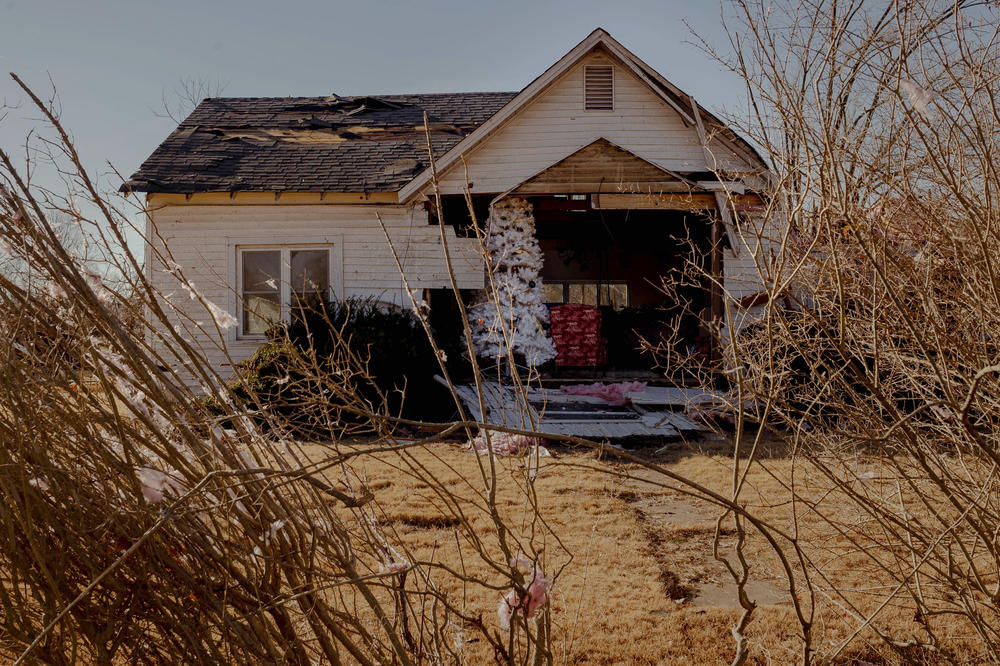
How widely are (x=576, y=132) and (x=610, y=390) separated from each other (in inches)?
193

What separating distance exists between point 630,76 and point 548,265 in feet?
20.4

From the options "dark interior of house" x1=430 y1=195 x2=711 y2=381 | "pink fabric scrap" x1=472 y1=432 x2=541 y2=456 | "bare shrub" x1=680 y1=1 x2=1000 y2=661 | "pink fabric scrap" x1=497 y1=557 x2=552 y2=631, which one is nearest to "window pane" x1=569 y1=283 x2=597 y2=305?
"dark interior of house" x1=430 y1=195 x2=711 y2=381

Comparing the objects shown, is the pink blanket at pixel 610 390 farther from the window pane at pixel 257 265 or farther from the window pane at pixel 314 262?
the window pane at pixel 257 265

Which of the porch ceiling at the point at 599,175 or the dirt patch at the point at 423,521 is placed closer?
the dirt patch at the point at 423,521

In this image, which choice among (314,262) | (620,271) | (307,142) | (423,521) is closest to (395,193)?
(314,262)

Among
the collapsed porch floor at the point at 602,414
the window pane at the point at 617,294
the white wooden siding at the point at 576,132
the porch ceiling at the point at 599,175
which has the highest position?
the white wooden siding at the point at 576,132

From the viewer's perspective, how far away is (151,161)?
1366 centimetres

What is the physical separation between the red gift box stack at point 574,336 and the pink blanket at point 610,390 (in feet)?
3.96

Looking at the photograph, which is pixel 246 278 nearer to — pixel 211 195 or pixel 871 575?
pixel 211 195

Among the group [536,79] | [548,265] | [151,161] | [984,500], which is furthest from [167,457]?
[548,265]

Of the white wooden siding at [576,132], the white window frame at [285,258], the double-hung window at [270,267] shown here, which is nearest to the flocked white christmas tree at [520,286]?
the white wooden siding at [576,132]

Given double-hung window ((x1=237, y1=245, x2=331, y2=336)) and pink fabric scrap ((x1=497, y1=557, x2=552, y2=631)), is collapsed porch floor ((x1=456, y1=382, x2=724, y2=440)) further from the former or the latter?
pink fabric scrap ((x1=497, y1=557, x2=552, y2=631))

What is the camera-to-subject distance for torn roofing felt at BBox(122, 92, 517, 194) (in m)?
13.1

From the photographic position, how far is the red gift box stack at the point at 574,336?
13.0 meters
